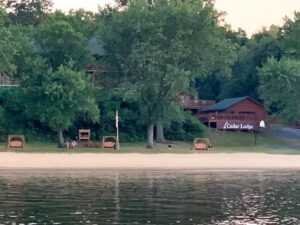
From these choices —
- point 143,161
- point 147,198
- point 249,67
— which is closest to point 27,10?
point 249,67

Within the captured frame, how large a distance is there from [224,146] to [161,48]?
39.1 feet

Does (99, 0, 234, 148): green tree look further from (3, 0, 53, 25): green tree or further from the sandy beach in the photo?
(3, 0, 53, 25): green tree

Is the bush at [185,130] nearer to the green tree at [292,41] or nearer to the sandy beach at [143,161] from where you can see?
the green tree at [292,41]

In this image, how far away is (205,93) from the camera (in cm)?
10969

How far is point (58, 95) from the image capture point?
65.9m

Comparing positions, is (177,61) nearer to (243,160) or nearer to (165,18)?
(165,18)

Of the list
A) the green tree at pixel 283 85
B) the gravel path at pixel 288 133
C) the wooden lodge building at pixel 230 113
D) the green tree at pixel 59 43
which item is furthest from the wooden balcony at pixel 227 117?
the green tree at pixel 59 43

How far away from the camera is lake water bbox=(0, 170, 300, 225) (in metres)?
26.6

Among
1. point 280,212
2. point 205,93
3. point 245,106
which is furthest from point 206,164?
point 205,93

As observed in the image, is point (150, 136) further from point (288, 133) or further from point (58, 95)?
point (288, 133)

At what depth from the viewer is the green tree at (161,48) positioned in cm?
7100

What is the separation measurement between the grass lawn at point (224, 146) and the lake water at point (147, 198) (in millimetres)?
15750

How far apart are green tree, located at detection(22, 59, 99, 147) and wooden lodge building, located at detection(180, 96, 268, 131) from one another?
629 inches

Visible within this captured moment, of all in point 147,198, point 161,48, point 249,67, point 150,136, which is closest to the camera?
point 147,198
